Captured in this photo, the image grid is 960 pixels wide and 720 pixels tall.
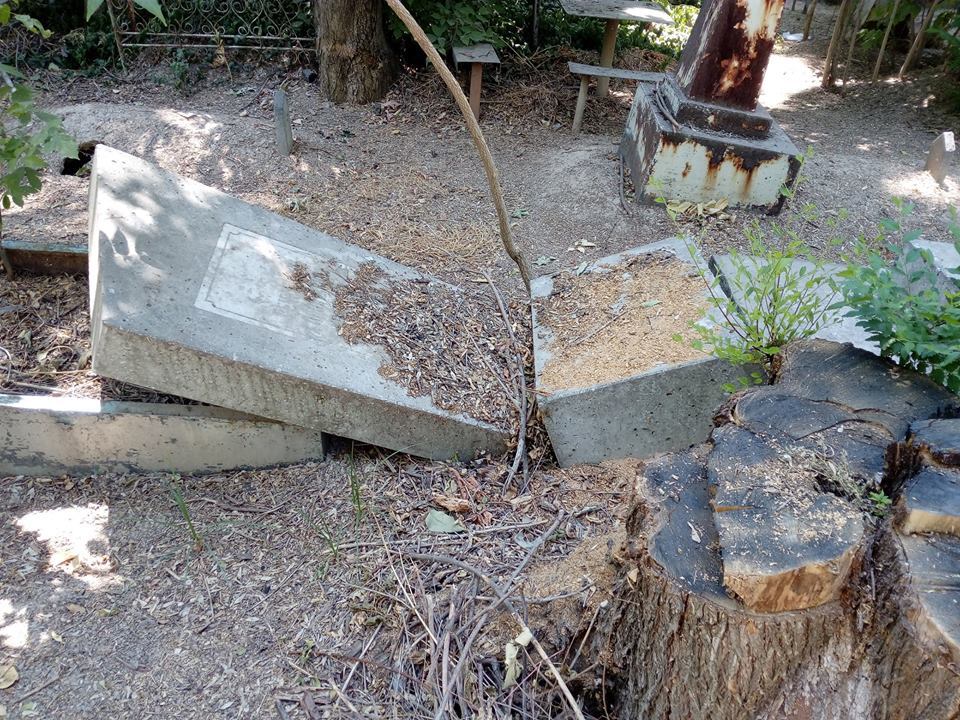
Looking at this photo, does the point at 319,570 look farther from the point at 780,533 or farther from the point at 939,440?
the point at 939,440

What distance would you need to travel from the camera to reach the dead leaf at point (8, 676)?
7.90ft

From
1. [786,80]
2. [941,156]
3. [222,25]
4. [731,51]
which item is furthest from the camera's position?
[786,80]

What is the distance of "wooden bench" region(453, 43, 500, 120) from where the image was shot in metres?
6.55

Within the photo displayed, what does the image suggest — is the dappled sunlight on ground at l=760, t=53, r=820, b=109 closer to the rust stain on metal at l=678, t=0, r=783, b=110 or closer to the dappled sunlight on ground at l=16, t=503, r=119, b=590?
the rust stain on metal at l=678, t=0, r=783, b=110

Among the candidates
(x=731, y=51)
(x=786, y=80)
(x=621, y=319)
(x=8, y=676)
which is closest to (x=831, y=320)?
(x=621, y=319)

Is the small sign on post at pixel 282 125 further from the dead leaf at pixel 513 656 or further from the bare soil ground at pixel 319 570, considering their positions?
the dead leaf at pixel 513 656

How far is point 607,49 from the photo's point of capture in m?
7.32

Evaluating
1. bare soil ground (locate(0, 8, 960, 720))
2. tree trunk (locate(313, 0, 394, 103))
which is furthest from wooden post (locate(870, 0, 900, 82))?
tree trunk (locate(313, 0, 394, 103))

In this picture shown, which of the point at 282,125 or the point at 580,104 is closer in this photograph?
the point at 282,125

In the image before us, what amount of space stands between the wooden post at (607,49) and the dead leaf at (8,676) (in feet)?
22.7

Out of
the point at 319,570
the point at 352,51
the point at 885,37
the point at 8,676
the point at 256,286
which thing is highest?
the point at 885,37

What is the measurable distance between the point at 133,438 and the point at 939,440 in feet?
9.71

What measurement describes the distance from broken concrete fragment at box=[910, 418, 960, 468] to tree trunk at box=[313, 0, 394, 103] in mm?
6044

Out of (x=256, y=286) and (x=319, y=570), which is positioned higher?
(x=256, y=286)
